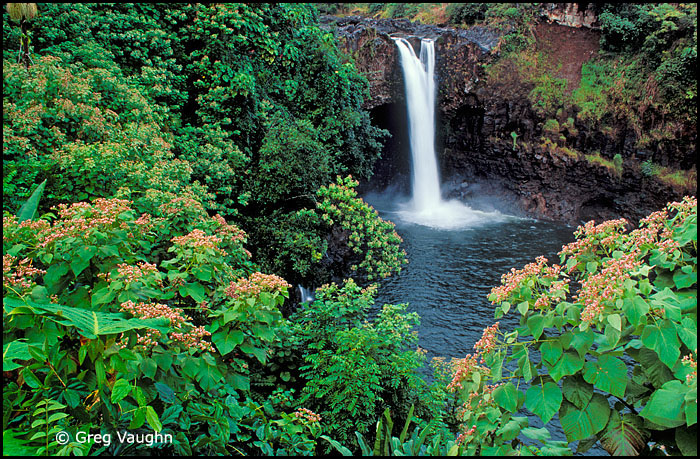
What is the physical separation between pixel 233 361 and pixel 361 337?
1.40 m

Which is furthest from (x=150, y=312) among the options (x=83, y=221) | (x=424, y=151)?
(x=424, y=151)

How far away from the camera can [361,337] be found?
3662 mm

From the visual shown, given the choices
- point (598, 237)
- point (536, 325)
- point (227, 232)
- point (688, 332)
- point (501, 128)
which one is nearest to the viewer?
point (688, 332)

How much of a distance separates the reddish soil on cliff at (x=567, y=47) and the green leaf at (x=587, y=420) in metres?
19.5

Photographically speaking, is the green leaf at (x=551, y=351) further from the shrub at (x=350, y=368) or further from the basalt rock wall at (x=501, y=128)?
the basalt rock wall at (x=501, y=128)

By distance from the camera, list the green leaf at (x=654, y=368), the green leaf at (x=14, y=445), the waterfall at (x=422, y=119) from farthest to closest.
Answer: the waterfall at (x=422, y=119) < the green leaf at (x=654, y=368) < the green leaf at (x=14, y=445)

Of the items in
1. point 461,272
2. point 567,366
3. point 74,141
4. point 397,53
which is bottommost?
point 461,272

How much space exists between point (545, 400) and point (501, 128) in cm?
1821

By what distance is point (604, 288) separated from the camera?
1.90 metres

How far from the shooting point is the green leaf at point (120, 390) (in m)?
1.62

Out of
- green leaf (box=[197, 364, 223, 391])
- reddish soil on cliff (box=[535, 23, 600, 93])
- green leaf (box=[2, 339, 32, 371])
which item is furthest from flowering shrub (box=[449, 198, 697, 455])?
reddish soil on cliff (box=[535, 23, 600, 93])

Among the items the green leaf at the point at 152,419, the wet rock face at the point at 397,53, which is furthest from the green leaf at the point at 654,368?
the wet rock face at the point at 397,53

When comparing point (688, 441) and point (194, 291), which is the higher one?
point (194, 291)

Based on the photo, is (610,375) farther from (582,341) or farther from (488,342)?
(488,342)
